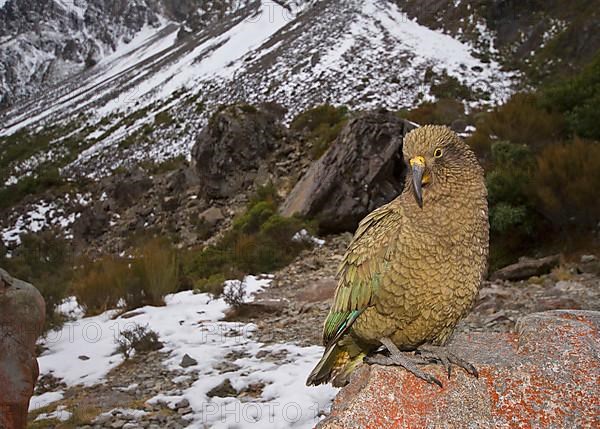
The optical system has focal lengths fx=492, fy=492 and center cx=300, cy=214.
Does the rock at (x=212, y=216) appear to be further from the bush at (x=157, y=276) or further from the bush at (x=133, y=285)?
the bush at (x=157, y=276)

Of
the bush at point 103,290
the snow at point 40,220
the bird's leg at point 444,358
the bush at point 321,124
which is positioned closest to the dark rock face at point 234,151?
the bush at point 321,124

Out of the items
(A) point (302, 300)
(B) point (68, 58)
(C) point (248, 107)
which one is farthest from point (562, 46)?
(B) point (68, 58)

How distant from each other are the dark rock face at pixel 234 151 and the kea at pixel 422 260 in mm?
13149

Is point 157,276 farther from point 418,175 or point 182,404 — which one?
point 418,175

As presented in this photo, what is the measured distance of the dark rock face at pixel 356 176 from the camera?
35.0 ft

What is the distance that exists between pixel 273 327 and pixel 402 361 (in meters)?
4.64

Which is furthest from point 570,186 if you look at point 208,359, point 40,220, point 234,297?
point 40,220

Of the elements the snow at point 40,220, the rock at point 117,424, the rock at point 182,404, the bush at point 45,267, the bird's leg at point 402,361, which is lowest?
the snow at point 40,220

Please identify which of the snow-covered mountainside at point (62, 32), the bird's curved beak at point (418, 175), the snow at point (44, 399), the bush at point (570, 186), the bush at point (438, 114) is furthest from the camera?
the snow-covered mountainside at point (62, 32)

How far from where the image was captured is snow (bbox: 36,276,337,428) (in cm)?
442

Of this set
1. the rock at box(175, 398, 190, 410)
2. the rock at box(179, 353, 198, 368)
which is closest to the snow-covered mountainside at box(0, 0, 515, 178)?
the rock at box(179, 353, 198, 368)

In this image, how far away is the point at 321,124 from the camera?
17.3m

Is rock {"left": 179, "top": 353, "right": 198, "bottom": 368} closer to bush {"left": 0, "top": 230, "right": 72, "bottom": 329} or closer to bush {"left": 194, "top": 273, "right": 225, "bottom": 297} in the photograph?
bush {"left": 194, "top": 273, "right": 225, "bottom": 297}

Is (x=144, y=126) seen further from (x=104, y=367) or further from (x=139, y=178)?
(x=104, y=367)
